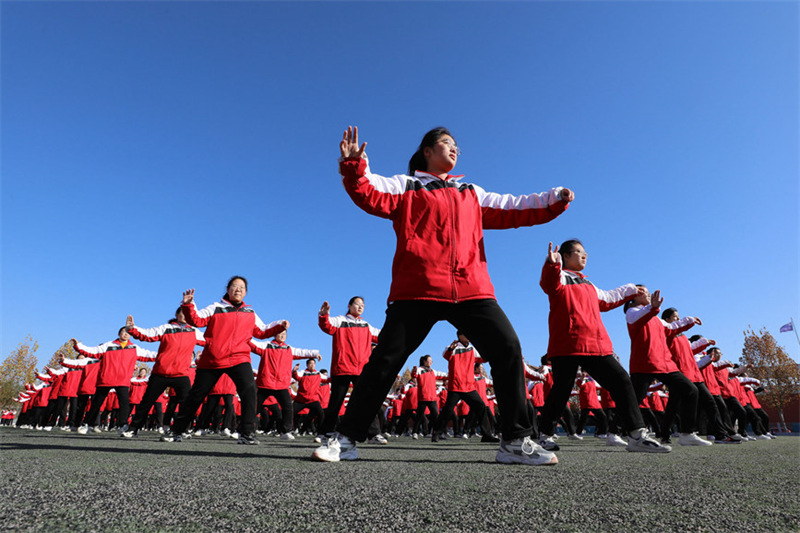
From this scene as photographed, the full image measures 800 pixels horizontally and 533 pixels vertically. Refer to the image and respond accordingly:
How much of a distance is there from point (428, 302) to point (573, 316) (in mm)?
2681

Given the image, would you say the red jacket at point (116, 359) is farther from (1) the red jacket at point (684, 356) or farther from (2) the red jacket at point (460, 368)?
(1) the red jacket at point (684, 356)

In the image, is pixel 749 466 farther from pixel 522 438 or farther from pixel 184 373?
pixel 184 373

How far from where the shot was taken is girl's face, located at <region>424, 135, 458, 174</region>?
3963mm

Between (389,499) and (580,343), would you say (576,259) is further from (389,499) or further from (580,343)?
(389,499)

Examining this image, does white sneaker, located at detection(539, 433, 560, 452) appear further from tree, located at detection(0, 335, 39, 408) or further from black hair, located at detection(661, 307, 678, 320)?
tree, located at detection(0, 335, 39, 408)

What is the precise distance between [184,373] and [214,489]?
7.34 m

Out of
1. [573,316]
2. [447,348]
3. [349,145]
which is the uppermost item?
[349,145]

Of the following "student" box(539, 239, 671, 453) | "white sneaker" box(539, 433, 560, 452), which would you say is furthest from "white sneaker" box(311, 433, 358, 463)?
"white sneaker" box(539, 433, 560, 452)

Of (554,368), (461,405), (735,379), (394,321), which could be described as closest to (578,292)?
(554,368)

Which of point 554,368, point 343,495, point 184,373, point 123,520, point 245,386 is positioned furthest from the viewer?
point 184,373

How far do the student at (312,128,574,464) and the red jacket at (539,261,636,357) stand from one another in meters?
1.71

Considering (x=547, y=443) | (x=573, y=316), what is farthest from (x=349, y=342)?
(x=573, y=316)

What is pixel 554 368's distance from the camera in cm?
546

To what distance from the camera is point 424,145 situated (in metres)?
4.14
